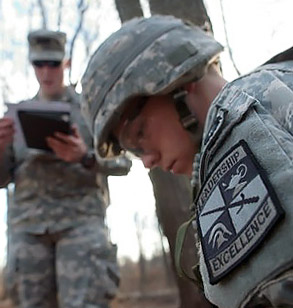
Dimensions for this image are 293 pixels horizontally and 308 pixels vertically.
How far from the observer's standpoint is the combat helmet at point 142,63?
1.69 m

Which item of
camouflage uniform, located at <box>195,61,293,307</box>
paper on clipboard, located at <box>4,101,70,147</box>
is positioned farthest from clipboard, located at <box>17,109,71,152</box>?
camouflage uniform, located at <box>195,61,293,307</box>

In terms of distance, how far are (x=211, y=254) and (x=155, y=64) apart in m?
0.83

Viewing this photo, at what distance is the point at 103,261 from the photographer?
3580mm

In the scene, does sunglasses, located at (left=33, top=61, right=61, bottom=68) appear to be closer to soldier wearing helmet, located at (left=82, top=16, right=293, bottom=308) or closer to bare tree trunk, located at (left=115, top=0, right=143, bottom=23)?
bare tree trunk, located at (left=115, top=0, right=143, bottom=23)

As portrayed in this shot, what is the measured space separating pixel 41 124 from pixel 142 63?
5.20 ft

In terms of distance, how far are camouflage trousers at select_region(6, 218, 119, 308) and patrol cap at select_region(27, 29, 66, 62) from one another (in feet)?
3.00

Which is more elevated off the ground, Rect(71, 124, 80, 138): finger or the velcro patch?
the velcro patch

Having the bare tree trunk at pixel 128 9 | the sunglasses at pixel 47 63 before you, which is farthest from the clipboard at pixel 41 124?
the bare tree trunk at pixel 128 9

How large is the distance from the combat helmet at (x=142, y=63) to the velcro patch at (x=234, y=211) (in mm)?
707

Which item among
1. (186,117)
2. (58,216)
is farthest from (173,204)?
(186,117)

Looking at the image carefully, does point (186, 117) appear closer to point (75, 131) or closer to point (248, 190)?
point (248, 190)

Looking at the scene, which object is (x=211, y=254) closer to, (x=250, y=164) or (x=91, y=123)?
(x=250, y=164)

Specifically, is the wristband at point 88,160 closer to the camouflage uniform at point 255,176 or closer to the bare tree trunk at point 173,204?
the bare tree trunk at point 173,204

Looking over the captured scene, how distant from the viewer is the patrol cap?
374 centimetres
